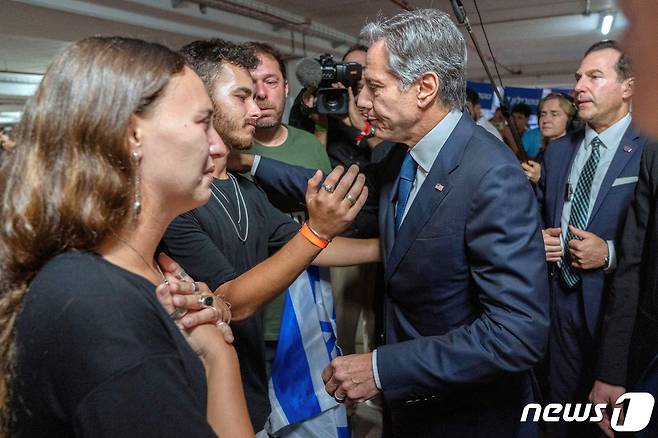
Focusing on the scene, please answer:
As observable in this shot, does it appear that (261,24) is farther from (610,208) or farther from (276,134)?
(610,208)

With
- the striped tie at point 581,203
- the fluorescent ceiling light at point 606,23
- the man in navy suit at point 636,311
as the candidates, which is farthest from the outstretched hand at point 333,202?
the fluorescent ceiling light at point 606,23

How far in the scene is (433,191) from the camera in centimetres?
131

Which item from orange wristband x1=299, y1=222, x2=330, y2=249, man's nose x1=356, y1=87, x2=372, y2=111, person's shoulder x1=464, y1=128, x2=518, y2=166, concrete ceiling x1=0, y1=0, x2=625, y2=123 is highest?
concrete ceiling x1=0, y1=0, x2=625, y2=123

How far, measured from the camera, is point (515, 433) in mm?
1423

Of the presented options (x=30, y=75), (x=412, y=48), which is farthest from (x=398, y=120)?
(x=30, y=75)

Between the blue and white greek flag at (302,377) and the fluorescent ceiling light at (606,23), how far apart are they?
8050 mm

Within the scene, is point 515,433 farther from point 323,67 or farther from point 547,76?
point 547,76

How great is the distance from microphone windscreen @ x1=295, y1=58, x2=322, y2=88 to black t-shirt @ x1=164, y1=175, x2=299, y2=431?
30.4 inches

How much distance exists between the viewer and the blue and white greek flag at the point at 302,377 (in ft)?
6.08

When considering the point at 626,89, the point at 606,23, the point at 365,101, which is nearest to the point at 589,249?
the point at 626,89

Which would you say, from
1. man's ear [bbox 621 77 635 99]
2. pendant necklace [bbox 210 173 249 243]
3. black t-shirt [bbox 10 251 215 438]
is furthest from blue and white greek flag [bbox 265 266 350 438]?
man's ear [bbox 621 77 635 99]

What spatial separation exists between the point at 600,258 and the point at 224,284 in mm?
1418

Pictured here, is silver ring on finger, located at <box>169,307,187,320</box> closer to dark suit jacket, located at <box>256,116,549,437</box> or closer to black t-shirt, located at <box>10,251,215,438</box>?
black t-shirt, located at <box>10,251,215,438</box>

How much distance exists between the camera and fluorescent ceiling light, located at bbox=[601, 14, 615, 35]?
7.84m
